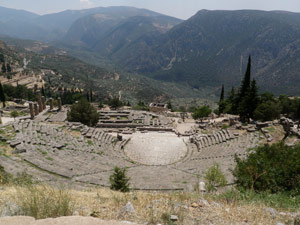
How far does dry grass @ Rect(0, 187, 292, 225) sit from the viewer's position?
6051mm

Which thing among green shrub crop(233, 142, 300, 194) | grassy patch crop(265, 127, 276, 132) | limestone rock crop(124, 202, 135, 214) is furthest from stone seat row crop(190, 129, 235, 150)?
limestone rock crop(124, 202, 135, 214)

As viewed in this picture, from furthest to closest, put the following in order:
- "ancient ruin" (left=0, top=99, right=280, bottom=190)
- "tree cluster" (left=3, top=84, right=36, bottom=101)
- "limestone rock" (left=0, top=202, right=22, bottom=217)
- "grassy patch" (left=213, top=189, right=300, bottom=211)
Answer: "tree cluster" (left=3, top=84, right=36, bottom=101) < "ancient ruin" (left=0, top=99, right=280, bottom=190) < "grassy patch" (left=213, top=189, right=300, bottom=211) < "limestone rock" (left=0, top=202, right=22, bottom=217)

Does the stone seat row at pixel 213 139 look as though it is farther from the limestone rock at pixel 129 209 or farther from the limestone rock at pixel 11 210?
the limestone rock at pixel 11 210

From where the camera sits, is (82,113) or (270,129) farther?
(82,113)

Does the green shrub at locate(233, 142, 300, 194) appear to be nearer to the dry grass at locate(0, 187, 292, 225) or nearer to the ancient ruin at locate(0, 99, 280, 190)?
the dry grass at locate(0, 187, 292, 225)

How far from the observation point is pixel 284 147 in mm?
12414

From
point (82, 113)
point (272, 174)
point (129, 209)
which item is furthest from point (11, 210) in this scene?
point (82, 113)

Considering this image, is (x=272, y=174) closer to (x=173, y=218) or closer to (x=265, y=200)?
(x=265, y=200)

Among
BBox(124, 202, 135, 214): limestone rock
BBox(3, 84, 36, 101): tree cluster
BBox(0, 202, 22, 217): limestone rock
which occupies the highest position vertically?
BBox(0, 202, 22, 217): limestone rock

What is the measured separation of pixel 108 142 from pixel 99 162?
850 cm

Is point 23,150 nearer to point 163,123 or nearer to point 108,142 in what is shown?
point 108,142

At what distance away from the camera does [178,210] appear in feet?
21.3

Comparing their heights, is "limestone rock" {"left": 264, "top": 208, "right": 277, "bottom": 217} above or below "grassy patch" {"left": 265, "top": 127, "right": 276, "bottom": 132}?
above

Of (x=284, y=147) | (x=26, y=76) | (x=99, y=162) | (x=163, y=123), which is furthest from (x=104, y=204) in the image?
(x=26, y=76)
